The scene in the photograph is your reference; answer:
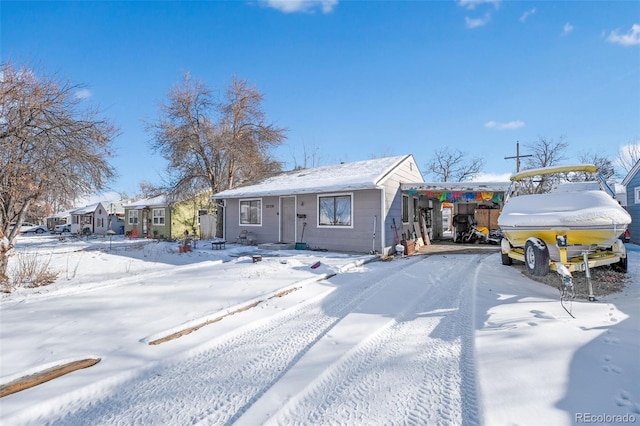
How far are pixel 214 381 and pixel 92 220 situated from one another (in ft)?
121

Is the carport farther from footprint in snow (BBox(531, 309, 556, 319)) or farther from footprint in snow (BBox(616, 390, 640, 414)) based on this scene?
footprint in snow (BBox(616, 390, 640, 414))

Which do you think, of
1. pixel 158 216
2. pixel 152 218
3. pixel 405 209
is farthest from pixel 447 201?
pixel 152 218

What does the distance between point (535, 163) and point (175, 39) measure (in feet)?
105

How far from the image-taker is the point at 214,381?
8.04ft

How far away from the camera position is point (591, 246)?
5.11 m

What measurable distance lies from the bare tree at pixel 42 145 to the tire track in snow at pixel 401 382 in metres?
6.98

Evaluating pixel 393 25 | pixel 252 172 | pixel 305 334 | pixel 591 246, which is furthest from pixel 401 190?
pixel 252 172

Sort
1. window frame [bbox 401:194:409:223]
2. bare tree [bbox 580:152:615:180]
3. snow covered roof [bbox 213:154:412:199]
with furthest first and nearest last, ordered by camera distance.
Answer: bare tree [bbox 580:152:615:180] < window frame [bbox 401:194:409:223] < snow covered roof [bbox 213:154:412:199]

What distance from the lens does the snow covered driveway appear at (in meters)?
2.01

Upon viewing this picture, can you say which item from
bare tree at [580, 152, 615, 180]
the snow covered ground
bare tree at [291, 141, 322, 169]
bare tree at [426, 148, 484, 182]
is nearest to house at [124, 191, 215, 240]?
bare tree at [291, 141, 322, 169]

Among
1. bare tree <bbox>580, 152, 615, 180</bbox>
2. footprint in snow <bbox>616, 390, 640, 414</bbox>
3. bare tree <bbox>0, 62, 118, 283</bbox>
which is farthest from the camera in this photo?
bare tree <bbox>580, 152, 615, 180</bbox>

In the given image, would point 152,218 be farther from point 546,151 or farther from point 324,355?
point 546,151

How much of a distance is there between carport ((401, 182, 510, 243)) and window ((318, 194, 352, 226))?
7.74ft

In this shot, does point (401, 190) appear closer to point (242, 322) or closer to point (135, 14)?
point (242, 322)
